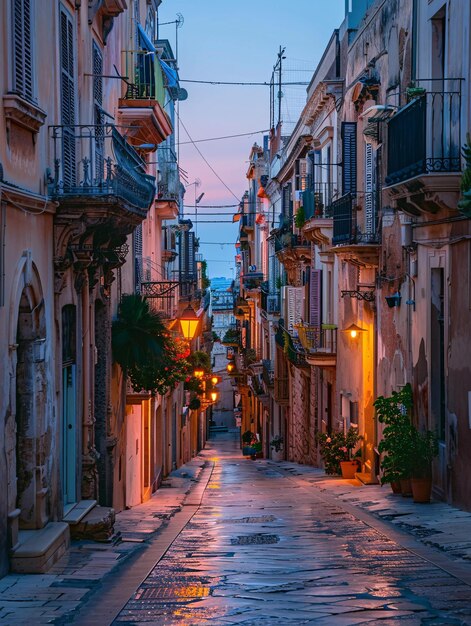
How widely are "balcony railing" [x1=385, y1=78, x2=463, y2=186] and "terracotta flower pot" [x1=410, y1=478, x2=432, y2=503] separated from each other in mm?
4620

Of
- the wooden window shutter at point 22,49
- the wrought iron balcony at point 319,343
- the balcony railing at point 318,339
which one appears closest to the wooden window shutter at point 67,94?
the wooden window shutter at point 22,49

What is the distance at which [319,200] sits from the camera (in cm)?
3080

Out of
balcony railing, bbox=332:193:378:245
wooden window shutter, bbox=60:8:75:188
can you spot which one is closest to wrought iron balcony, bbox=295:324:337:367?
balcony railing, bbox=332:193:378:245

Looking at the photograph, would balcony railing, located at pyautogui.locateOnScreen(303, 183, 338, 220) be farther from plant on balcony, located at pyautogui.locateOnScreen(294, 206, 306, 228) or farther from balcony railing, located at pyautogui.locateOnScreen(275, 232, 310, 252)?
balcony railing, located at pyautogui.locateOnScreen(275, 232, 310, 252)

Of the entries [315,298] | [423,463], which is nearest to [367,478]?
[423,463]

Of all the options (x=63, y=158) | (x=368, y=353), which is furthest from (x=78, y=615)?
(x=368, y=353)

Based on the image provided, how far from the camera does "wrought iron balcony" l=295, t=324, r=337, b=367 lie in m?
29.3

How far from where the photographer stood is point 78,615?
30.8 feet

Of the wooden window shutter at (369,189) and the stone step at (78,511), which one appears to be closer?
the stone step at (78,511)

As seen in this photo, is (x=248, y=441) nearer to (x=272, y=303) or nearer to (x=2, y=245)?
(x=272, y=303)

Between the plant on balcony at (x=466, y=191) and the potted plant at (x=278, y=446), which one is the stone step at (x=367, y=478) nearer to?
the plant on balcony at (x=466, y=191)

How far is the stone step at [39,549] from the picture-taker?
1087 cm

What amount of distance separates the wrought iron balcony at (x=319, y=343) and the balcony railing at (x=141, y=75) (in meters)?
9.59

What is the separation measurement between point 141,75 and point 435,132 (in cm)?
863
